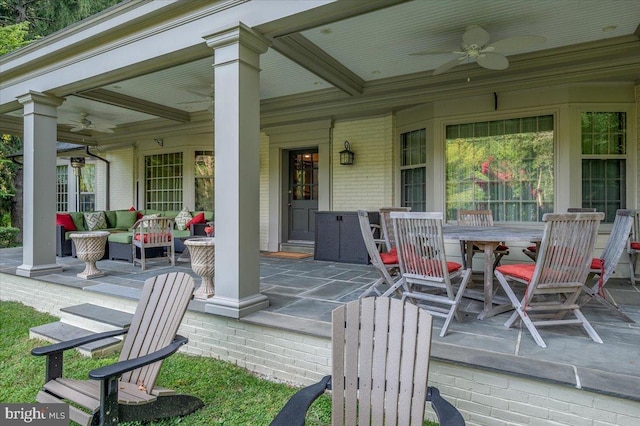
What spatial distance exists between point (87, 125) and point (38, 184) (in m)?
2.98

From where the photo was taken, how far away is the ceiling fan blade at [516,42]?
335 cm

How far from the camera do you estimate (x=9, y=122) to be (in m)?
7.69

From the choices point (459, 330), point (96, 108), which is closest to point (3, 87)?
point (96, 108)

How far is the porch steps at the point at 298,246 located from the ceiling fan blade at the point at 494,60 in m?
4.33

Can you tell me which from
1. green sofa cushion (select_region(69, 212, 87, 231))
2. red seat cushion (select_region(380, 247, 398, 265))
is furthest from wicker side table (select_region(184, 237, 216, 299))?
green sofa cushion (select_region(69, 212, 87, 231))

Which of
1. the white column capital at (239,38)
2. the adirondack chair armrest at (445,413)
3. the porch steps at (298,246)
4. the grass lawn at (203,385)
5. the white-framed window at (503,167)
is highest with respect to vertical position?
the white column capital at (239,38)

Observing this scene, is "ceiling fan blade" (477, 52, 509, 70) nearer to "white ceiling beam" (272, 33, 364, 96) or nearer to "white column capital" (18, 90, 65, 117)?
"white ceiling beam" (272, 33, 364, 96)

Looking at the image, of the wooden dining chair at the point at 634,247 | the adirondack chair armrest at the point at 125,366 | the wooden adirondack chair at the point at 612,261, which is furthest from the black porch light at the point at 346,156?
the adirondack chair armrest at the point at 125,366

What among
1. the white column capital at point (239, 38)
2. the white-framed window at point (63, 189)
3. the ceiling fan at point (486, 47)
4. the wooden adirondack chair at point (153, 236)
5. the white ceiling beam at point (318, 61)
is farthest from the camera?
the white-framed window at point (63, 189)

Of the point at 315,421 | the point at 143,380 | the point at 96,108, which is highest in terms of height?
the point at 96,108

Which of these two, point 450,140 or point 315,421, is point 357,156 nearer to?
point 450,140

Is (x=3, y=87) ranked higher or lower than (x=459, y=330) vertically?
higher

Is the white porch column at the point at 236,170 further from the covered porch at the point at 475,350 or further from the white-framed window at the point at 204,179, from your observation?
the white-framed window at the point at 204,179

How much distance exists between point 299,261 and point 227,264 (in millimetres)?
3185
